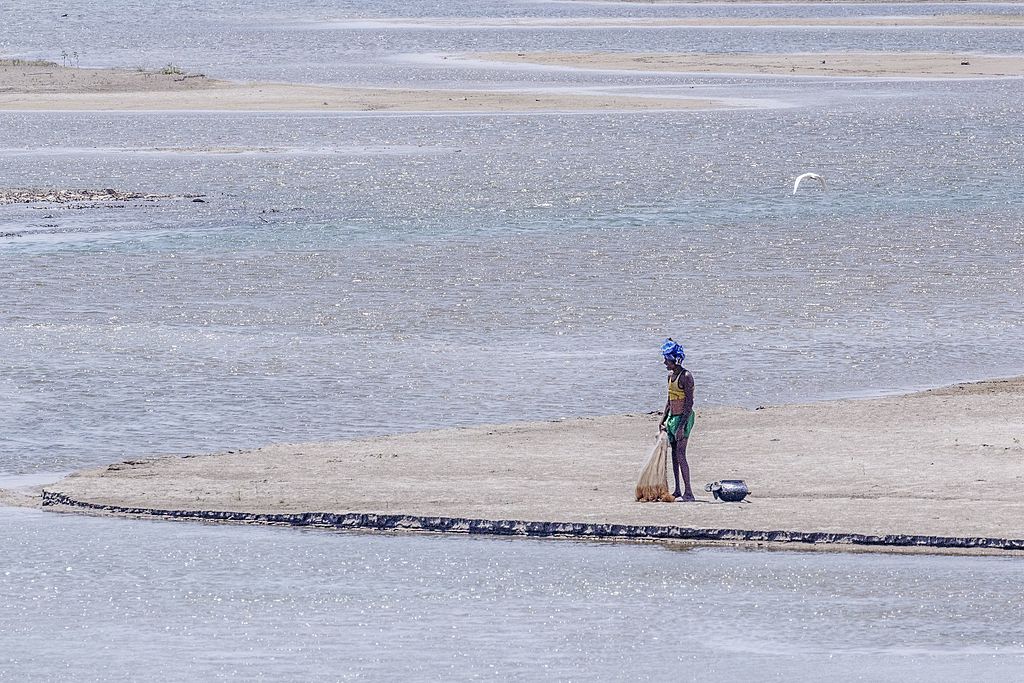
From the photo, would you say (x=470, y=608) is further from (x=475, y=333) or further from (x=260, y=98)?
(x=260, y=98)

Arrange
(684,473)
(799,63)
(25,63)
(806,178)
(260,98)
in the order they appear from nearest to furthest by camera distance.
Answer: (684,473) → (806,178) → (260,98) → (25,63) → (799,63)

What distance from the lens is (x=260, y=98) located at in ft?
244

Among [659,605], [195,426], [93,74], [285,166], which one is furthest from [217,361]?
[93,74]

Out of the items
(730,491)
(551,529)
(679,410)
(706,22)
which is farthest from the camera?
(706,22)

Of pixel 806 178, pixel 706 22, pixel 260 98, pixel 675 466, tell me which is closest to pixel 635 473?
pixel 675 466

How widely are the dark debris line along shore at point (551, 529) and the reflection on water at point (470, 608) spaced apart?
0.22 metres

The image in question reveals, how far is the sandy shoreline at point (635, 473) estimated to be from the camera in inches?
693

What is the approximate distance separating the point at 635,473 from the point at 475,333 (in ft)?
32.2

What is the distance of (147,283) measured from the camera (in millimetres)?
33844

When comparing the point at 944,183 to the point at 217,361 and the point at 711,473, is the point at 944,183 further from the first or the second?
the point at 711,473

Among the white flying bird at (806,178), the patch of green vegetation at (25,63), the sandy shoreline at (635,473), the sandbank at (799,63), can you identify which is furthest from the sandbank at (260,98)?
the sandy shoreline at (635,473)

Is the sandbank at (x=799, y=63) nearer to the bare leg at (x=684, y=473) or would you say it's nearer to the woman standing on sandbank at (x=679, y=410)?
the bare leg at (x=684, y=473)

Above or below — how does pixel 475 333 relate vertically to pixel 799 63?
below

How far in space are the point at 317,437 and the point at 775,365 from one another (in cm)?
730
